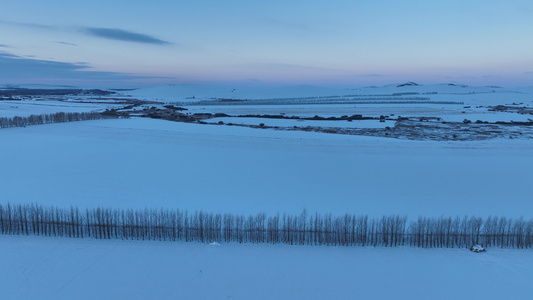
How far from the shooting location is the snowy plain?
7211 millimetres

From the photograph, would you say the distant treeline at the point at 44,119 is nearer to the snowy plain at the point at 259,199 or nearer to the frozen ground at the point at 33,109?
the snowy plain at the point at 259,199

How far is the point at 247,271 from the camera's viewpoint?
7.69m

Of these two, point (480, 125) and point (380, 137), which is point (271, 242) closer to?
point (380, 137)

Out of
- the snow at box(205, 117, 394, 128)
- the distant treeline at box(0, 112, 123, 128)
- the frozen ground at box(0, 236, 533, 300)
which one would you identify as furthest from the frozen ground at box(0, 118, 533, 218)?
the snow at box(205, 117, 394, 128)

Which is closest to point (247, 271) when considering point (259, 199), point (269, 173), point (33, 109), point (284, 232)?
point (284, 232)

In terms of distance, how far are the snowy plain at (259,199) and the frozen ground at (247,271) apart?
0.03 meters

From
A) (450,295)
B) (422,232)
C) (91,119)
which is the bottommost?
(450,295)

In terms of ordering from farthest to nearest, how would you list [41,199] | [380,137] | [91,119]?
[91,119], [380,137], [41,199]

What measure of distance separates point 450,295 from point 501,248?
2.84m

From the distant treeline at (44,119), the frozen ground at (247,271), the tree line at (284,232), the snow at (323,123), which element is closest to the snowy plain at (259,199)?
the frozen ground at (247,271)

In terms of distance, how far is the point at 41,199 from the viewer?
11578mm

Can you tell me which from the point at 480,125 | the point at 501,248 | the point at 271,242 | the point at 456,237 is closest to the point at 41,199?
the point at 271,242

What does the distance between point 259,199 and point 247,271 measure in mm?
4600

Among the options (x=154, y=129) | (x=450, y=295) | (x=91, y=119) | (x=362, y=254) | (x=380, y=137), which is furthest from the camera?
(x=91, y=119)
